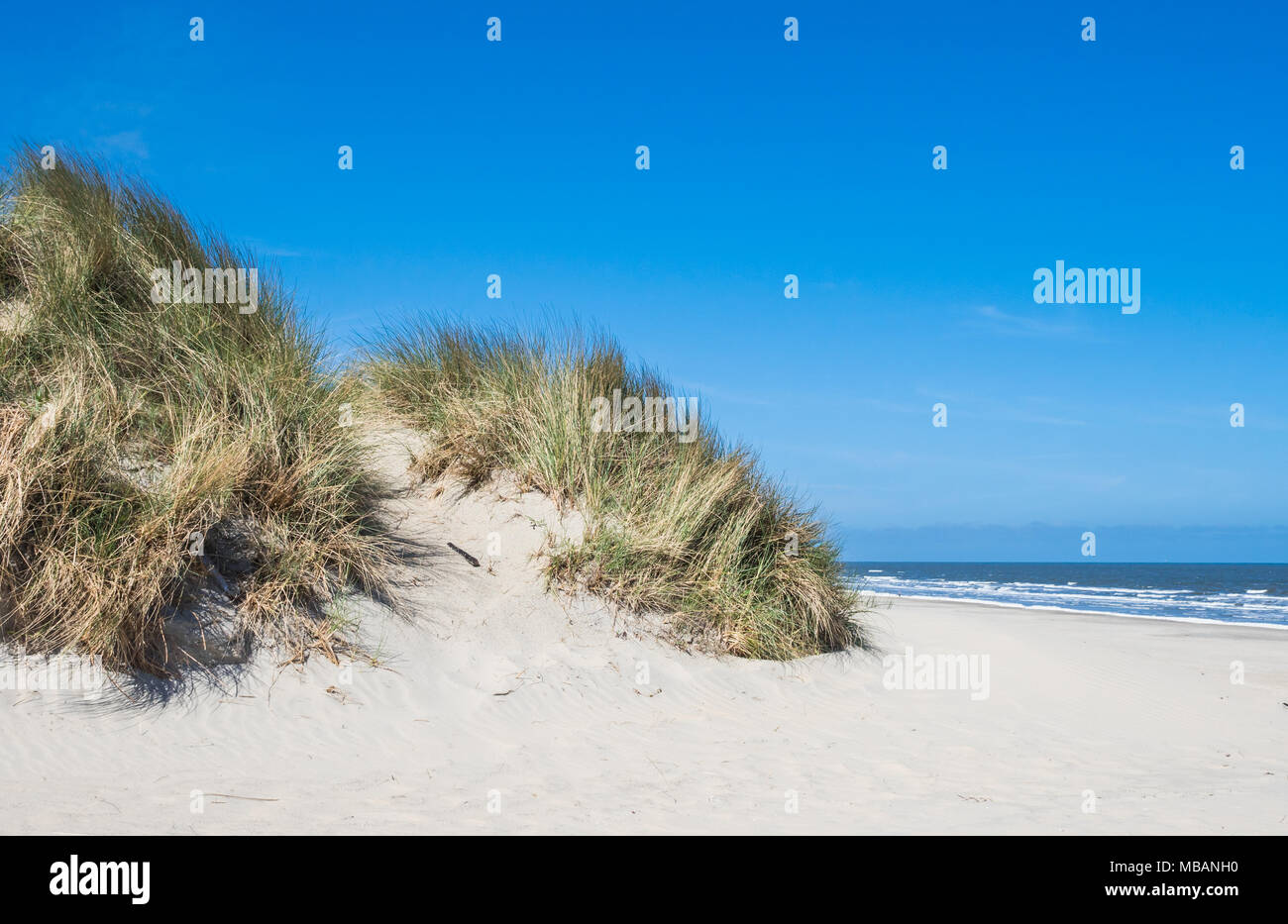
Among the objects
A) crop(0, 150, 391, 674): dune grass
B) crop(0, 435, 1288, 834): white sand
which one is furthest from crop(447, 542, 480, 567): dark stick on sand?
crop(0, 150, 391, 674): dune grass

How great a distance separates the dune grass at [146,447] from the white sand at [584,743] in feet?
1.68

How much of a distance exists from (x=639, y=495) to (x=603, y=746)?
298 centimetres

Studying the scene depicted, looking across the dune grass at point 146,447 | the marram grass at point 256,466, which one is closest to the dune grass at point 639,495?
the marram grass at point 256,466

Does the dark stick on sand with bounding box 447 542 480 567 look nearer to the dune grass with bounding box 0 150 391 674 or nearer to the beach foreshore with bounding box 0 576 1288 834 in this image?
the beach foreshore with bounding box 0 576 1288 834

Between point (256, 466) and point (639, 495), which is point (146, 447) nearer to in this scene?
point (256, 466)

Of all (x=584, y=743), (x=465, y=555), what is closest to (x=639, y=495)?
(x=465, y=555)

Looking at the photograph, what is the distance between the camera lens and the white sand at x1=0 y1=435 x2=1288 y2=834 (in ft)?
13.6

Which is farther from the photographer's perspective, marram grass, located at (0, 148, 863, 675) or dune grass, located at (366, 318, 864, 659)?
dune grass, located at (366, 318, 864, 659)

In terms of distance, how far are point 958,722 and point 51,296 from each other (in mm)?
8025

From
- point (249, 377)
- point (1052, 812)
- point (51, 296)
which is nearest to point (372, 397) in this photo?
point (249, 377)

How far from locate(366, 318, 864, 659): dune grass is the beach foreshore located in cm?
41
